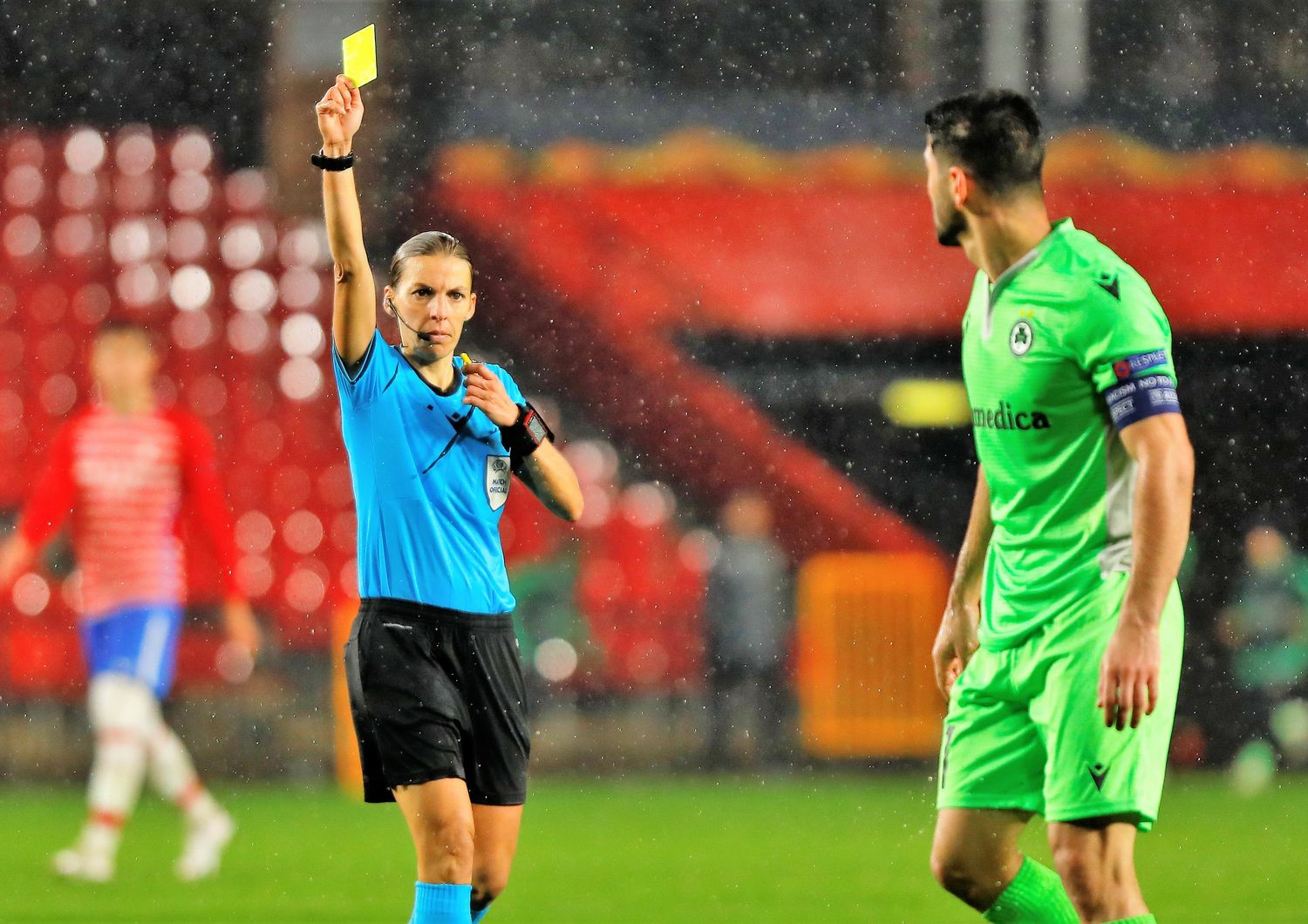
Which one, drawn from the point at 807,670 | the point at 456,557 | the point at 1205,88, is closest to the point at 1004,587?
the point at 456,557

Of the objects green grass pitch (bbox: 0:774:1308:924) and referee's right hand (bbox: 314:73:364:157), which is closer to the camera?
referee's right hand (bbox: 314:73:364:157)

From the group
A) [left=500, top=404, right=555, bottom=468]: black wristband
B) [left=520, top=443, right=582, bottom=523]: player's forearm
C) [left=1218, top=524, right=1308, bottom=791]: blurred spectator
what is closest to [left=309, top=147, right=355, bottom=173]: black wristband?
[left=500, top=404, right=555, bottom=468]: black wristband

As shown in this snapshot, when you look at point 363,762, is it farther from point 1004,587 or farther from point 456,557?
point 1004,587

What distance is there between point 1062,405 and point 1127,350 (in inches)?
6.9

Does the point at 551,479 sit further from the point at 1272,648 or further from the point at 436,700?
the point at 1272,648

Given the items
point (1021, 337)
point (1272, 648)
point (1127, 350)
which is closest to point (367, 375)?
point (1021, 337)

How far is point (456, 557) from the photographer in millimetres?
4055

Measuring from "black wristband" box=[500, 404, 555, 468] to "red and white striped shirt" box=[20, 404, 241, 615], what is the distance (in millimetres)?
3132

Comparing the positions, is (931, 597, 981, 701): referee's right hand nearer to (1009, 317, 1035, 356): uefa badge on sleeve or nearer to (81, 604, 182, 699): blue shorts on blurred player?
(1009, 317, 1035, 356): uefa badge on sleeve

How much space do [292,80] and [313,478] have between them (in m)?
3.22

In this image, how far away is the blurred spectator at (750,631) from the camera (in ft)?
36.6

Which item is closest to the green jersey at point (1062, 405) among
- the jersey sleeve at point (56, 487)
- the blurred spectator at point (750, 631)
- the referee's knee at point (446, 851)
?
the referee's knee at point (446, 851)

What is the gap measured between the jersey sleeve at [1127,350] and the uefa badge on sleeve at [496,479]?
132 cm

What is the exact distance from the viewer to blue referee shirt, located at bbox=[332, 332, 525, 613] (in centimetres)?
402
